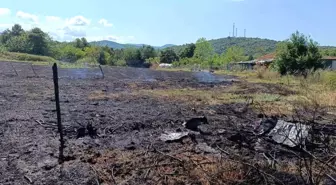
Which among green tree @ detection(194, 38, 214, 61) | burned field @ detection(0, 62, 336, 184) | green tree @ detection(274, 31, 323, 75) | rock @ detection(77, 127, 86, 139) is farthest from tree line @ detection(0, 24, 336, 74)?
rock @ detection(77, 127, 86, 139)

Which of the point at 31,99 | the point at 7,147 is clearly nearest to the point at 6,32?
the point at 31,99

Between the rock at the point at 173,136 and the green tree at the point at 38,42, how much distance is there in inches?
2663

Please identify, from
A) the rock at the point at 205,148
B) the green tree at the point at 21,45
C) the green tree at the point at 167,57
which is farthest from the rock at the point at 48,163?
the green tree at the point at 167,57

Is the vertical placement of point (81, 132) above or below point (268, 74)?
above

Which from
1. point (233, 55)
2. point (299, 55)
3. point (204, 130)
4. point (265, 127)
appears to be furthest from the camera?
point (233, 55)

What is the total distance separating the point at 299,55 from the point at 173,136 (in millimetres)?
25596

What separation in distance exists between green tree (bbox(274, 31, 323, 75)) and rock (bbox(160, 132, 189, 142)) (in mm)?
24350

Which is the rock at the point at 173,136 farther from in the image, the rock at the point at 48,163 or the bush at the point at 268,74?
the bush at the point at 268,74

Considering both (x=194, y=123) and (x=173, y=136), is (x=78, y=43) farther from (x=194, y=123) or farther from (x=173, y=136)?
(x=173, y=136)

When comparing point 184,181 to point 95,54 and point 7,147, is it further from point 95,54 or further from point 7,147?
point 95,54

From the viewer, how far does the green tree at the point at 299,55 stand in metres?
28.9

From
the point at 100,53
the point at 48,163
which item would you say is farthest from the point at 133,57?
the point at 48,163

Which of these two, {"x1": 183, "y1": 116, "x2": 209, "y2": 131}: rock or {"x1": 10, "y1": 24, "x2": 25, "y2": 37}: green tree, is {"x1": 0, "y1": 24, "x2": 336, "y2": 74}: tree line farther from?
{"x1": 183, "y1": 116, "x2": 209, "y2": 131}: rock

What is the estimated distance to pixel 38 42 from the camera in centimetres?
6950
